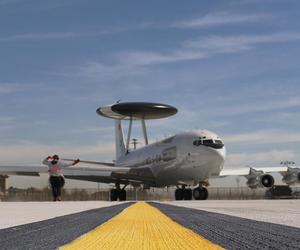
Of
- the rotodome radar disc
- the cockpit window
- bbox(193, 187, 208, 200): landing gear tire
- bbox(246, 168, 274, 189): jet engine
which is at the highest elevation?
the rotodome radar disc

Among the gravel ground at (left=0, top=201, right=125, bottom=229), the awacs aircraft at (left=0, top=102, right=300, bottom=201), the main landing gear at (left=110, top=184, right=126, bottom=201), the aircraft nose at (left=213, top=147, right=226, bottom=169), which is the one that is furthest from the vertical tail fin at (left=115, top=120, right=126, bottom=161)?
the gravel ground at (left=0, top=201, right=125, bottom=229)

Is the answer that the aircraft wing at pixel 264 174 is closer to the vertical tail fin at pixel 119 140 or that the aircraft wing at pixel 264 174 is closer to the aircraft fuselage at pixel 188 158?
the aircraft fuselage at pixel 188 158

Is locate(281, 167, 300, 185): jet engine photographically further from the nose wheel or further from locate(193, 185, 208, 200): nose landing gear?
locate(193, 185, 208, 200): nose landing gear

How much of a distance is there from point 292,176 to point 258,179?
2.98 meters

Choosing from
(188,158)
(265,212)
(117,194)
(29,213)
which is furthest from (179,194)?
(29,213)

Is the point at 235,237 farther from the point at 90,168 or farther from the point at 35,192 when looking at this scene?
the point at 35,192

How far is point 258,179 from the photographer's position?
4228 centimetres

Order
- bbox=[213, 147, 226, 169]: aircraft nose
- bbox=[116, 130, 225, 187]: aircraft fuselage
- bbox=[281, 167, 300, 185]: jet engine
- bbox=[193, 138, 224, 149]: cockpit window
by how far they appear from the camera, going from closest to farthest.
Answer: bbox=[213, 147, 226, 169]: aircraft nose, bbox=[116, 130, 225, 187]: aircraft fuselage, bbox=[193, 138, 224, 149]: cockpit window, bbox=[281, 167, 300, 185]: jet engine

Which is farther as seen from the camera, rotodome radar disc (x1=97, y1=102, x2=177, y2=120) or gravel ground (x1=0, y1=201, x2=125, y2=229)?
rotodome radar disc (x1=97, y1=102, x2=177, y2=120)

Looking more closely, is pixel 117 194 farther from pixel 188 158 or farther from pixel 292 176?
pixel 292 176

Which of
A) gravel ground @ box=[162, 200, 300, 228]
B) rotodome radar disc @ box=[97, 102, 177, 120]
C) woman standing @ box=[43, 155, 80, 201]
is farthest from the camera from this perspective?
rotodome radar disc @ box=[97, 102, 177, 120]

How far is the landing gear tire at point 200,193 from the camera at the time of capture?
35750 millimetres

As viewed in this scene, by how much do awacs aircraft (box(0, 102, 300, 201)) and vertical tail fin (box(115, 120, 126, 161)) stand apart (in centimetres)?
1979

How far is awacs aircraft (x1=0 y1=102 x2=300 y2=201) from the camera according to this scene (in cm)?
3641
